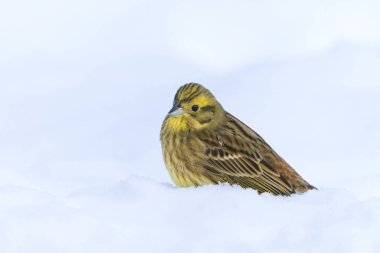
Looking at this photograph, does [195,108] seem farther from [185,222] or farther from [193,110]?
[185,222]

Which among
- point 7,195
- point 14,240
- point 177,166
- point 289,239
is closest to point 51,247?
point 14,240

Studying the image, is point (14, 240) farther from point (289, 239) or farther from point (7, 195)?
point (289, 239)

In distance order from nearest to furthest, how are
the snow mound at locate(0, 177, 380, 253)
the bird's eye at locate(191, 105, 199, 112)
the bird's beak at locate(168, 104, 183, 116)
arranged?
the snow mound at locate(0, 177, 380, 253) < the bird's beak at locate(168, 104, 183, 116) < the bird's eye at locate(191, 105, 199, 112)

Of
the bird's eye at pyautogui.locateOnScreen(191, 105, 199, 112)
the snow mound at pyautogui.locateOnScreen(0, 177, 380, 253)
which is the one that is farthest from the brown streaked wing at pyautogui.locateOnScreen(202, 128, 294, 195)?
the snow mound at pyautogui.locateOnScreen(0, 177, 380, 253)

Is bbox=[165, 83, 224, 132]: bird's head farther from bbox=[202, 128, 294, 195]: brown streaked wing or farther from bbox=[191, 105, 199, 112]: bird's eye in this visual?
bbox=[202, 128, 294, 195]: brown streaked wing

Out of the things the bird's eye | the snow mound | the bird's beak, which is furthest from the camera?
the bird's eye

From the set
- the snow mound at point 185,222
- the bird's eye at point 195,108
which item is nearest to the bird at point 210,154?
the bird's eye at point 195,108

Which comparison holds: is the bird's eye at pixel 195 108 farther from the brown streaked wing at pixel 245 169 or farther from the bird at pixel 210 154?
the brown streaked wing at pixel 245 169

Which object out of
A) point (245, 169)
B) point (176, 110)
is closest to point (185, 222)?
point (176, 110)

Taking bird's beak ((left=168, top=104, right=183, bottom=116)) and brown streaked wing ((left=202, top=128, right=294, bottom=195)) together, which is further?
brown streaked wing ((left=202, top=128, right=294, bottom=195))
